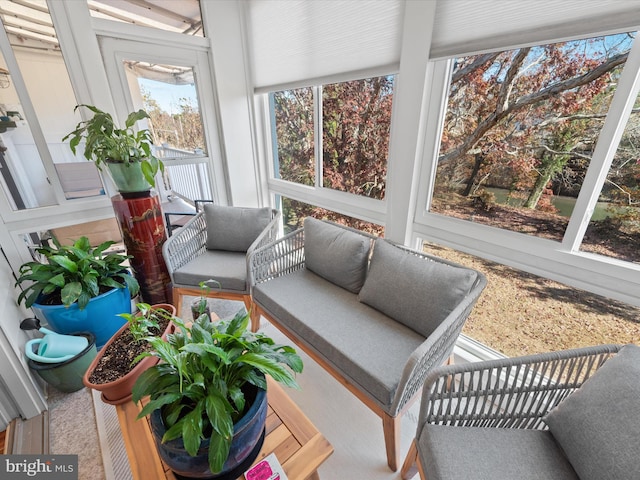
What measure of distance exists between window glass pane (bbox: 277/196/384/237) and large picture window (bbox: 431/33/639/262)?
771 mm

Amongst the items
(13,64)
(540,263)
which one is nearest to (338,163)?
(540,263)

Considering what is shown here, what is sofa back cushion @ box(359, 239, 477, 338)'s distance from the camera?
1255mm

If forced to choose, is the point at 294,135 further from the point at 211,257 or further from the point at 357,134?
the point at 211,257

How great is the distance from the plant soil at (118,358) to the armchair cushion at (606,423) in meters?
1.39

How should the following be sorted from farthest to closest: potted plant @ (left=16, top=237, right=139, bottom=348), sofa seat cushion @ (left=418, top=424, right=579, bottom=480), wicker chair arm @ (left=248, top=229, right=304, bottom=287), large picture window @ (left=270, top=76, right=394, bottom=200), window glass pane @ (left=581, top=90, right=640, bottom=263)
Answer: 1. large picture window @ (left=270, top=76, right=394, bottom=200)
2. wicker chair arm @ (left=248, top=229, right=304, bottom=287)
3. potted plant @ (left=16, top=237, right=139, bottom=348)
4. window glass pane @ (left=581, top=90, right=640, bottom=263)
5. sofa seat cushion @ (left=418, top=424, right=579, bottom=480)

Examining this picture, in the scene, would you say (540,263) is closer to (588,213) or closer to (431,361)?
(588,213)

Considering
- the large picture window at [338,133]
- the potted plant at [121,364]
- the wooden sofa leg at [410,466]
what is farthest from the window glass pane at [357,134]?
the potted plant at [121,364]

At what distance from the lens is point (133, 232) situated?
1.85 metres

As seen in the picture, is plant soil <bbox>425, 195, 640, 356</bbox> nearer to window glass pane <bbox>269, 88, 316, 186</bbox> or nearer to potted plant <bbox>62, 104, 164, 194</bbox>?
window glass pane <bbox>269, 88, 316, 186</bbox>

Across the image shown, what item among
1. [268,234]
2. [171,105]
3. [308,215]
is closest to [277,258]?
[268,234]

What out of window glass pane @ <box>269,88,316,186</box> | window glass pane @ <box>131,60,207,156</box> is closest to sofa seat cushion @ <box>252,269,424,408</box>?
window glass pane @ <box>269,88,316,186</box>

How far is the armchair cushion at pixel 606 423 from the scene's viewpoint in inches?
27.6

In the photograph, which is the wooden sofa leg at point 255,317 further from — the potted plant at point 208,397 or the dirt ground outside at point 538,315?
the dirt ground outside at point 538,315

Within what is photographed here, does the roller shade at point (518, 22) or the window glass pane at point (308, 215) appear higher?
the roller shade at point (518, 22)
